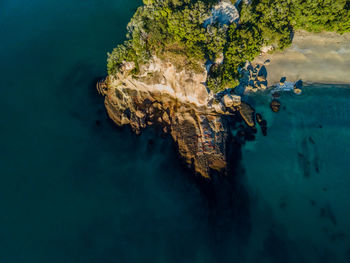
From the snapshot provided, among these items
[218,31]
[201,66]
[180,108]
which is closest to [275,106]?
[201,66]

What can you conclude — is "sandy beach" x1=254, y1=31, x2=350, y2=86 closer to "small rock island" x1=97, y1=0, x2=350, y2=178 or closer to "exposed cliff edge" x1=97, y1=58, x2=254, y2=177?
"small rock island" x1=97, y1=0, x2=350, y2=178

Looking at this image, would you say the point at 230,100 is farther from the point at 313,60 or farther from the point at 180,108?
the point at 313,60

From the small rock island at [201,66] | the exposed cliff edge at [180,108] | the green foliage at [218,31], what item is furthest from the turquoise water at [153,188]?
the green foliage at [218,31]

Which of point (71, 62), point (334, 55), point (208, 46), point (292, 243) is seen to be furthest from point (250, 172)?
point (71, 62)

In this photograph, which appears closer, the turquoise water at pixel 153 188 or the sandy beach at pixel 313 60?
the turquoise water at pixel 153 188

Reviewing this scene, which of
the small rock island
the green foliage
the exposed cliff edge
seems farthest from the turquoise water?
the green foliage

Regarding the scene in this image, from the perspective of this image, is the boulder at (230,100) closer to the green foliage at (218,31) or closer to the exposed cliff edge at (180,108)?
the exposed cliff edge at (180,108)

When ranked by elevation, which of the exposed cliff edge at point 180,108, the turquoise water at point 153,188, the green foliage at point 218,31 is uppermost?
the green foliage at point 218,31

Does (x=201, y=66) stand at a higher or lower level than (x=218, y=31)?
lower
